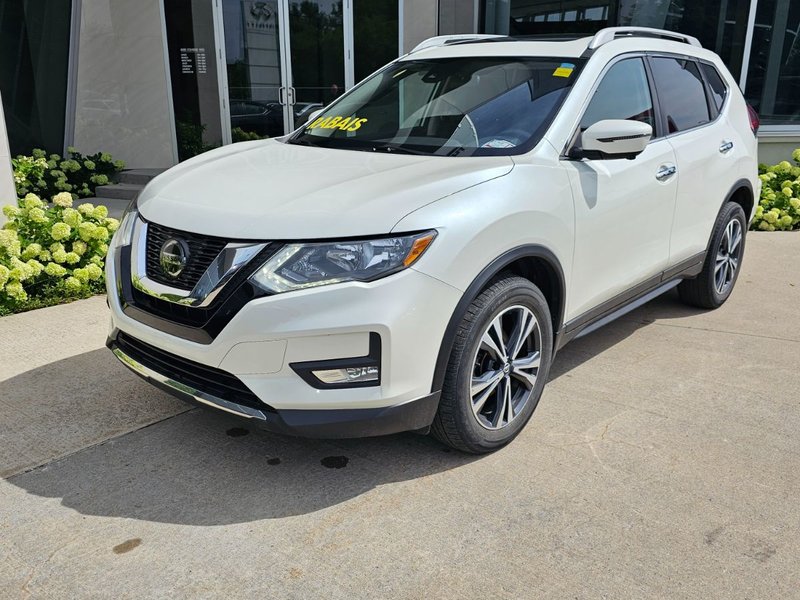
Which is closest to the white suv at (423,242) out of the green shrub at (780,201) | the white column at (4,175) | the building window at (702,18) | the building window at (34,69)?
the white column at (4,175)

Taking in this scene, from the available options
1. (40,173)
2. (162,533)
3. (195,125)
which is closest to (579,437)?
(162,533)

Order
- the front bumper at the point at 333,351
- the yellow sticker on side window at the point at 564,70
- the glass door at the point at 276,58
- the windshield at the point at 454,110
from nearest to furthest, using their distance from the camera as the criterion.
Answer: the front bumper at the point at 333,351 < the windshield at the point at 454,110 < the yellow sticker on side window at the point at 564,70 < the glass door at the point at 276,58

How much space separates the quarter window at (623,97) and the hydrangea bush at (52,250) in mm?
3560

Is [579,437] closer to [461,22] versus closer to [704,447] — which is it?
[704,447]

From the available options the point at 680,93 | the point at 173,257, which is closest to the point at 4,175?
the point at 173,257

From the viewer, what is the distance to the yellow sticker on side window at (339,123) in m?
4.00

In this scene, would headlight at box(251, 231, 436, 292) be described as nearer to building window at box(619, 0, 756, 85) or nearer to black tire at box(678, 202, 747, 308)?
black tire at box(678, 202, 747, 308)

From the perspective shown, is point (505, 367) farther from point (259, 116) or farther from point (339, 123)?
point (259, 116)

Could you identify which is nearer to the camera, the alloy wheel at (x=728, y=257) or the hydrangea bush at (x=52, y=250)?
the hydrangea bush at (x=52, y=250)

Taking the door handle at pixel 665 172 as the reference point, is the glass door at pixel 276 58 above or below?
above

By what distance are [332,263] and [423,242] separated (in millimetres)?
342

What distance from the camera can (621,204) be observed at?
3.67 m

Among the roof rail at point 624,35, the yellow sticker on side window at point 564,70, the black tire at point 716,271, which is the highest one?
the roof rail at point 624,35

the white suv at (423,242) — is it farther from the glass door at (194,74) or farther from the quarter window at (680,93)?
the glass door at (194,74)
